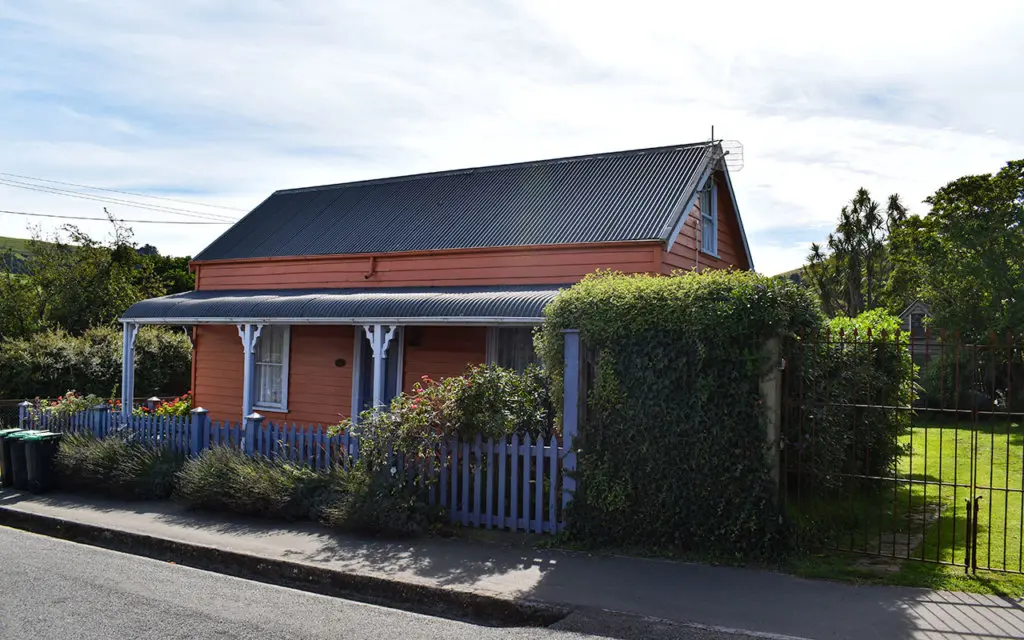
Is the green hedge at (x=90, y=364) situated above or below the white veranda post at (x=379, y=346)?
below

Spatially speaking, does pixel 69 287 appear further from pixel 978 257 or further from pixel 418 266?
pixel 978 257

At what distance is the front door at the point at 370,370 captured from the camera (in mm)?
14875

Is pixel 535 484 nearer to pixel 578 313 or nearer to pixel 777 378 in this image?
pixel 578 313

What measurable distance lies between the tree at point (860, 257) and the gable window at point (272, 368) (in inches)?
1536

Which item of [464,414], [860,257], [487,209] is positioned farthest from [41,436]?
[860,257]

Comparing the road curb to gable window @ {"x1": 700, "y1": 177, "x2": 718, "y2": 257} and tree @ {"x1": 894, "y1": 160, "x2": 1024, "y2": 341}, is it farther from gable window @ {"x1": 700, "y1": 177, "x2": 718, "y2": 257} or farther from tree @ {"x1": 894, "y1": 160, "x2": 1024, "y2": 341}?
tree @ {"x1": 894, "y1": 160, "x2": 1024, "y2": 341}

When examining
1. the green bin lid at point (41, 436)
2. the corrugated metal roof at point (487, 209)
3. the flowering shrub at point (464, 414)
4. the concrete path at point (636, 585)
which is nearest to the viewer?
the concrete path at point (636, 585)

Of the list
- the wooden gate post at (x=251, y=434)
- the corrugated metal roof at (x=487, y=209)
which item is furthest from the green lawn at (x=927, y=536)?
the wooden gate post at (x=251, y=434)

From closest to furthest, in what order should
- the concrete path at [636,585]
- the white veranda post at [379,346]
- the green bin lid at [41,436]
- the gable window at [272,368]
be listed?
the concrete path at [636,585], the green bin lid at [41,436], the white veranda post at [379,346], the gable window at [272,368]

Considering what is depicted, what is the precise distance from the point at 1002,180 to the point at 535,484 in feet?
95.5

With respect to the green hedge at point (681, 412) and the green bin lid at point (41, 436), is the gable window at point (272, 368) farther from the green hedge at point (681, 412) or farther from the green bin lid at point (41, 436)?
the green hedge at point (681, 412)

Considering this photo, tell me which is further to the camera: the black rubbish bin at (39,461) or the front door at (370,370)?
the front door at (370,370)

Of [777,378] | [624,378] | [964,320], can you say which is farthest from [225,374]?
[964,320]

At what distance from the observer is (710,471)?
7.56m
